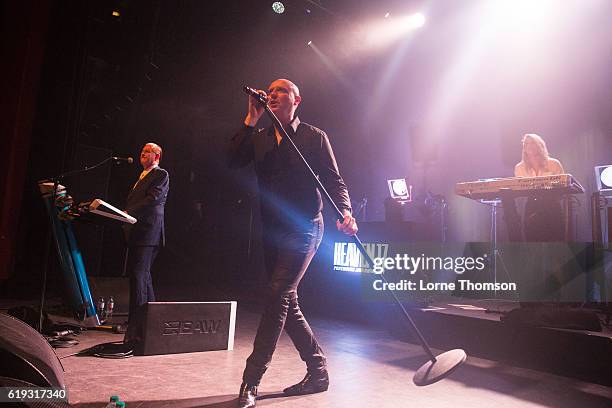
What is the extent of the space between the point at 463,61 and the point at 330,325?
6321mm

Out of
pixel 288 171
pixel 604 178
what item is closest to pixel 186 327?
pixel 288 171

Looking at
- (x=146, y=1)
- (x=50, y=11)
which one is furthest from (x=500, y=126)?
(x=50, y=11)

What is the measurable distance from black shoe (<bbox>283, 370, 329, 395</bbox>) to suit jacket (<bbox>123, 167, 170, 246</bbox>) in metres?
1.86

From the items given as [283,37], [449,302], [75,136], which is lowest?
[449,302]

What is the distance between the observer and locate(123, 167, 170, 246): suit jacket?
3531 mm

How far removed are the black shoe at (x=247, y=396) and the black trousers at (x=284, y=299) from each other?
0.03 metres

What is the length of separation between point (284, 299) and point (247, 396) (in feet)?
1.74

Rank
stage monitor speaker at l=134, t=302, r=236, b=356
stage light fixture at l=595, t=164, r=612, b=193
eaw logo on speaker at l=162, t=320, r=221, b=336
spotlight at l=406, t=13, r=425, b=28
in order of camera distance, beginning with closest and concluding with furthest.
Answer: stage monitor speaker at l=134, t=302, r=236, b=356, eaw logo on speaker at l=162, t=320, r=221, b=336, stage light fixture at l=595, t=164, r=612, b=193, spotlight at l=406, t=13, r=425, b=28

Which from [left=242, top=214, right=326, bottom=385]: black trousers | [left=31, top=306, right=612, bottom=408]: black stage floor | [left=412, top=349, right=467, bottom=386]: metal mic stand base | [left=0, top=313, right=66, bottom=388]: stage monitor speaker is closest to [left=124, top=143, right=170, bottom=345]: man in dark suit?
[left=31, top=306, right=612, bottom=408]: black stage floor

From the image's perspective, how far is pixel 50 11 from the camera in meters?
6.48

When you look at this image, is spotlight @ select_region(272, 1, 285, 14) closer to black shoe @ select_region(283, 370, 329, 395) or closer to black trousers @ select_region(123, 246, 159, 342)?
black trousers @ select_region(123, 246, 159, 342)

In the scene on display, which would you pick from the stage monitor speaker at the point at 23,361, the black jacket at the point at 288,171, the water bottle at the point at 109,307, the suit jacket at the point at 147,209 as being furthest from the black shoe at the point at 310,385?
the water bottle at the point at 109,307

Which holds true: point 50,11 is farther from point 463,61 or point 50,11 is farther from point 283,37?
point 463,61

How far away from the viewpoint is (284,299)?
7.41 ft
